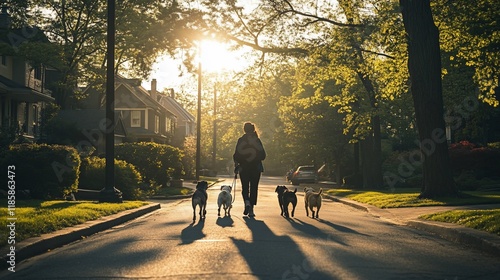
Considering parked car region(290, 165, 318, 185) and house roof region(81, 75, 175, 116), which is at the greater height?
house roof region(81, 75, 175, 116)

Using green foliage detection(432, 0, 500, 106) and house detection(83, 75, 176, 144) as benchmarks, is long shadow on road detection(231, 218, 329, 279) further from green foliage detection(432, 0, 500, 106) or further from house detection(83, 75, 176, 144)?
house detection(83, 75, 176, 144)

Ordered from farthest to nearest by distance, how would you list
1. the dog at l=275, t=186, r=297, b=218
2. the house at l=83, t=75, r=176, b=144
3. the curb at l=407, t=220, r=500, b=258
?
the house at l=83, t=75, r=176, b=144, the dog at l=275, t=186, r=297, b=218, the curb at l=407, t=220, r=500, b=258

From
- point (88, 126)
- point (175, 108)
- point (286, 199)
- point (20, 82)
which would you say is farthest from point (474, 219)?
point (175, 108)

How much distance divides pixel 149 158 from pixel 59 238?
2566 centimetres

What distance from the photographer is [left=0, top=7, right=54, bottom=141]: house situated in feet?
135

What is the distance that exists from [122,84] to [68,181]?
51438mm

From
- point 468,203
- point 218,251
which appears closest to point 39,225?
point 218,251

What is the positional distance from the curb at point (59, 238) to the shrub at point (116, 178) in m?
8.88

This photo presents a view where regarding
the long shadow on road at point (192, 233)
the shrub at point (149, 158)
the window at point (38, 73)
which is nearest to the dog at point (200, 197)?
the long shadow on road at point (192, 233)

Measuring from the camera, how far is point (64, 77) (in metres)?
50.6

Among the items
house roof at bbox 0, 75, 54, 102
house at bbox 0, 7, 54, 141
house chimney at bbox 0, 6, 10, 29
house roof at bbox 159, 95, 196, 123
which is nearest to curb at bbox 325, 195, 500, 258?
house roof at bbox 0, 75, 54, 102

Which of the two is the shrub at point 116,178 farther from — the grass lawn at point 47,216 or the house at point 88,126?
the house at point 88,126

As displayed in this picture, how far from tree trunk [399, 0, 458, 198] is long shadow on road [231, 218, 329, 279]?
37.9 feet

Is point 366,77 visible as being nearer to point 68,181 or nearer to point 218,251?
point 68,181
